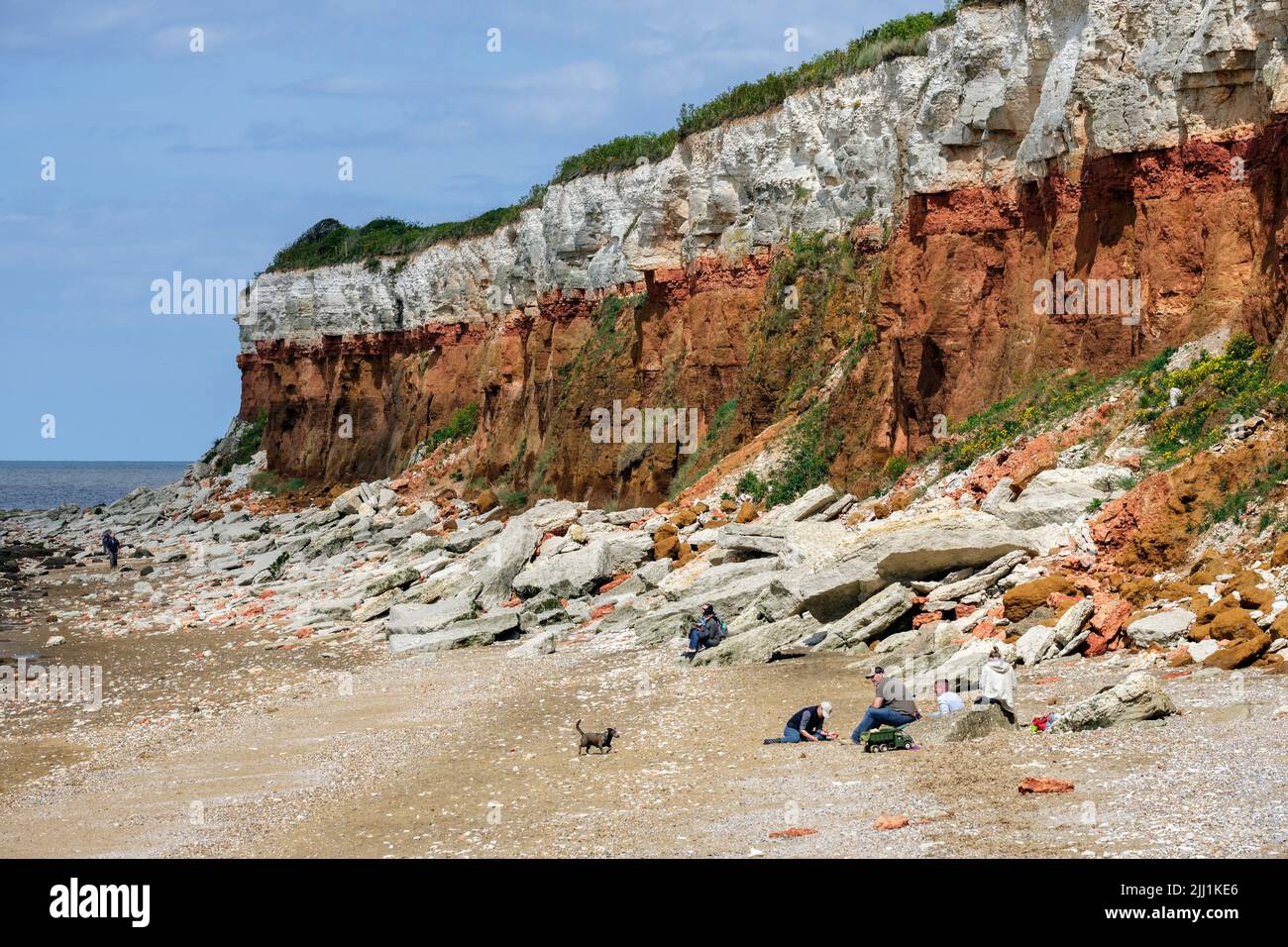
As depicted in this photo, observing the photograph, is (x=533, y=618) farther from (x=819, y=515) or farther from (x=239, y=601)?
(x=239, y=601)

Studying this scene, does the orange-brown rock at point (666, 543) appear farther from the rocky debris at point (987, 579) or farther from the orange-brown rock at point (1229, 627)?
the orange-brown rock at point (1229, 627)

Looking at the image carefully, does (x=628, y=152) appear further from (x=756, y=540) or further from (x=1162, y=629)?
(x=1162, y=629)

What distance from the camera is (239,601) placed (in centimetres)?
3428

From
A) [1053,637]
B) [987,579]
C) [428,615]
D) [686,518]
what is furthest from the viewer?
[686,518]

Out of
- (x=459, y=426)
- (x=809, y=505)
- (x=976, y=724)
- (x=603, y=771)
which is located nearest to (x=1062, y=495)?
(x=976, y=724)

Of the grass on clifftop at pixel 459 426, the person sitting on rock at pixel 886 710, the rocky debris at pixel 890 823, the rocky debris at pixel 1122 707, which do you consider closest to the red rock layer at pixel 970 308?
the rocky debris at pixel 1122 707

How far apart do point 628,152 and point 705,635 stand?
28801mm

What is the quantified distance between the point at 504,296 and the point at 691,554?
99.8ft

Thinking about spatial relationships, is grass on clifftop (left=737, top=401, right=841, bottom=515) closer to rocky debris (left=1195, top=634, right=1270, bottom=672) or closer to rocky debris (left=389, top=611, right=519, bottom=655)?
rocky debris (left=389, top=611, right=519, bottom=655)

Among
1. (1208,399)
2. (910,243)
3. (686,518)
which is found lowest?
(686,518)

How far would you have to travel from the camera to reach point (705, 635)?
62.8 ft

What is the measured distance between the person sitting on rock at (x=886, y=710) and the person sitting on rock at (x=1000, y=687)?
2.18ft

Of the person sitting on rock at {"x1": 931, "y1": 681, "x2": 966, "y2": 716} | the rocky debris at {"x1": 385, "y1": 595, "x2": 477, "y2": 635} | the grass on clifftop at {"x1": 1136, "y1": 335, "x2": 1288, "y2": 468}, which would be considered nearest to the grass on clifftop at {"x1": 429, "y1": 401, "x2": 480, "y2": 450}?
the rocky debris at {"x1": 385, "y1": 595, "x2": 477, "y2": 635}

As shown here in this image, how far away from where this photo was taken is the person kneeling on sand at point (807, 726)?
13.2 meters
